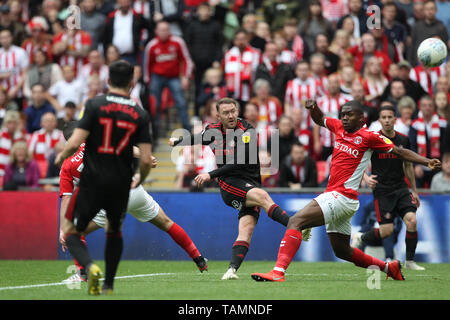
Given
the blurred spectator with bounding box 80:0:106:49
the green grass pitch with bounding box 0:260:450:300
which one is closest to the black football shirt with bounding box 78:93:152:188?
the green grass pitch with bounding box 0:260:450:300

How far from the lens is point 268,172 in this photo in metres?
16.1

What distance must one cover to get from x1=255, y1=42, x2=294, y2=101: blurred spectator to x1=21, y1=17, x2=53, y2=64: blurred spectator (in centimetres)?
554

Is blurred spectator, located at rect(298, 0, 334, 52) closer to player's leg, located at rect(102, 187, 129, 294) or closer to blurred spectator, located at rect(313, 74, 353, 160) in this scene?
blurred spectator, located at rect(313, 74, 353, 160)

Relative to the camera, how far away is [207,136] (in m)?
10.8

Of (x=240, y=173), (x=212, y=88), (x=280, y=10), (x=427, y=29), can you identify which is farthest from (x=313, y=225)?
(x=280, y=10)

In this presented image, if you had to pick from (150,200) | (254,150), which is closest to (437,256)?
(254,150)

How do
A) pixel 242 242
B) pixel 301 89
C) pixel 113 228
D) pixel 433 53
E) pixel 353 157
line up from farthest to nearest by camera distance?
pixel 301 89 → pixel 433 53 → pixel 242 242 → pixel 353 157 → pixel 113 228

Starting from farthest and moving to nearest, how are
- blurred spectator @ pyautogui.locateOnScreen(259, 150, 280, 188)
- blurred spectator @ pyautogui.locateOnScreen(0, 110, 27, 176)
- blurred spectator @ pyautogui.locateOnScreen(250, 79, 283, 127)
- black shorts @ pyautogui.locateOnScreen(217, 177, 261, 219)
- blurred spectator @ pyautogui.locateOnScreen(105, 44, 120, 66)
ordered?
blurred spectator @ pyautogui.locateOnScreen(105, 44, 120, 66)
blurred spectator @ pyautogui.locateOnScreen(0, 110, 27, 176)
blurred spectator @ pyautogui.locateOnScreen(250, 79, 283, 127)
blurred spectator @ pyautogui.locateOnScreen(259, 150, 280, 188)
black shorts @ pyautogui.locateOnScreen(217, 177, 261, 219)

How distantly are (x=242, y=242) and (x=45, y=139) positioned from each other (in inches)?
336

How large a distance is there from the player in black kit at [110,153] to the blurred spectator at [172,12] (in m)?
12.4

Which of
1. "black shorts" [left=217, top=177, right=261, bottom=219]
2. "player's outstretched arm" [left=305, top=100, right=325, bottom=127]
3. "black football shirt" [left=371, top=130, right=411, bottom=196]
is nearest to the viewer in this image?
"player's outstretched arm" [left=305, top=100, right=325, bottom=127]

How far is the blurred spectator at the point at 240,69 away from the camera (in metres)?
17.9

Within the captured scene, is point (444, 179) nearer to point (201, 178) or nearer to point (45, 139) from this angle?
point (201, 178)

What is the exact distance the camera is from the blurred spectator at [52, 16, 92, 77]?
19.5 meters
